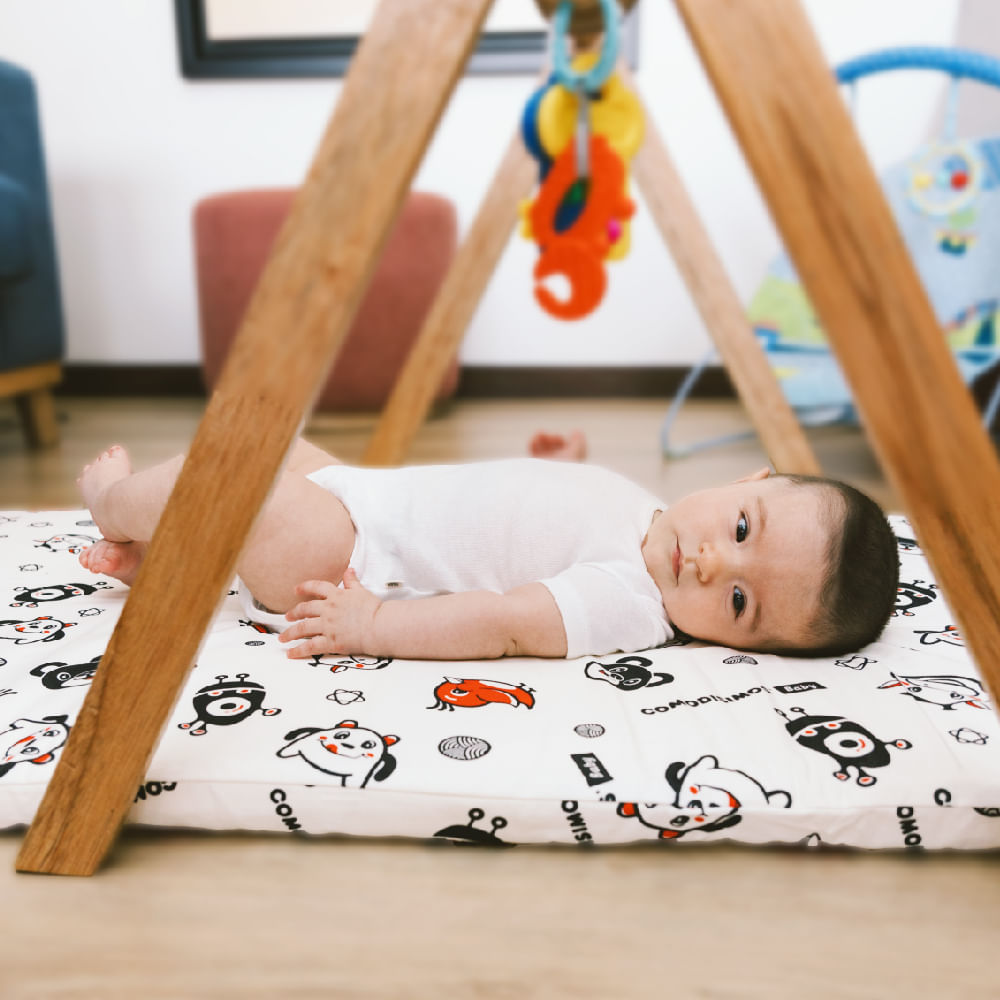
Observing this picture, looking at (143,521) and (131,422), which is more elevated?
(143,521)

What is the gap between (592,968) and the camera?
492mm

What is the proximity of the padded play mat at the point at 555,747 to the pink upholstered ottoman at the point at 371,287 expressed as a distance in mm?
1509

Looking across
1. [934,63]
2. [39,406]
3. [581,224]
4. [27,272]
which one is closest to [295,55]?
[27,272]

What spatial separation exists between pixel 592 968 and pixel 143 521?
0.57 meters

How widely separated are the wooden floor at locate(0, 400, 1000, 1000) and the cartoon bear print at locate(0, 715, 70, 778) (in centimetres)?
5

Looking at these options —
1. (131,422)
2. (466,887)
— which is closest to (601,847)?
(466,887)

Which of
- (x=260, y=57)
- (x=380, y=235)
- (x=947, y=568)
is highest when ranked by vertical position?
(x=260, y=57)

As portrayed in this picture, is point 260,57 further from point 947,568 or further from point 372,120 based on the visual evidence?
Answer: point 947,568

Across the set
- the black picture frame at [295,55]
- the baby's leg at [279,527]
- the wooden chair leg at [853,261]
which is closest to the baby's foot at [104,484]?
the baby's leg at [279,527]

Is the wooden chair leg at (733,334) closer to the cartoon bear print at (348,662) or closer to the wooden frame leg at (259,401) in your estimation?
the cartoon bear print at (348,662)

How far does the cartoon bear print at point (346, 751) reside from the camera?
0.59 meters

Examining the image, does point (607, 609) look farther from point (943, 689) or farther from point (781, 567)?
point (943, 689)

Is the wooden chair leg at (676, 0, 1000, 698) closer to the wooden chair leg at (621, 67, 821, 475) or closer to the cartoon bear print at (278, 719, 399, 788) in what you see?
the cartoon bear print at (278, 719, 399, 788)

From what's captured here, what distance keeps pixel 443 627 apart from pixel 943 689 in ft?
1.34
